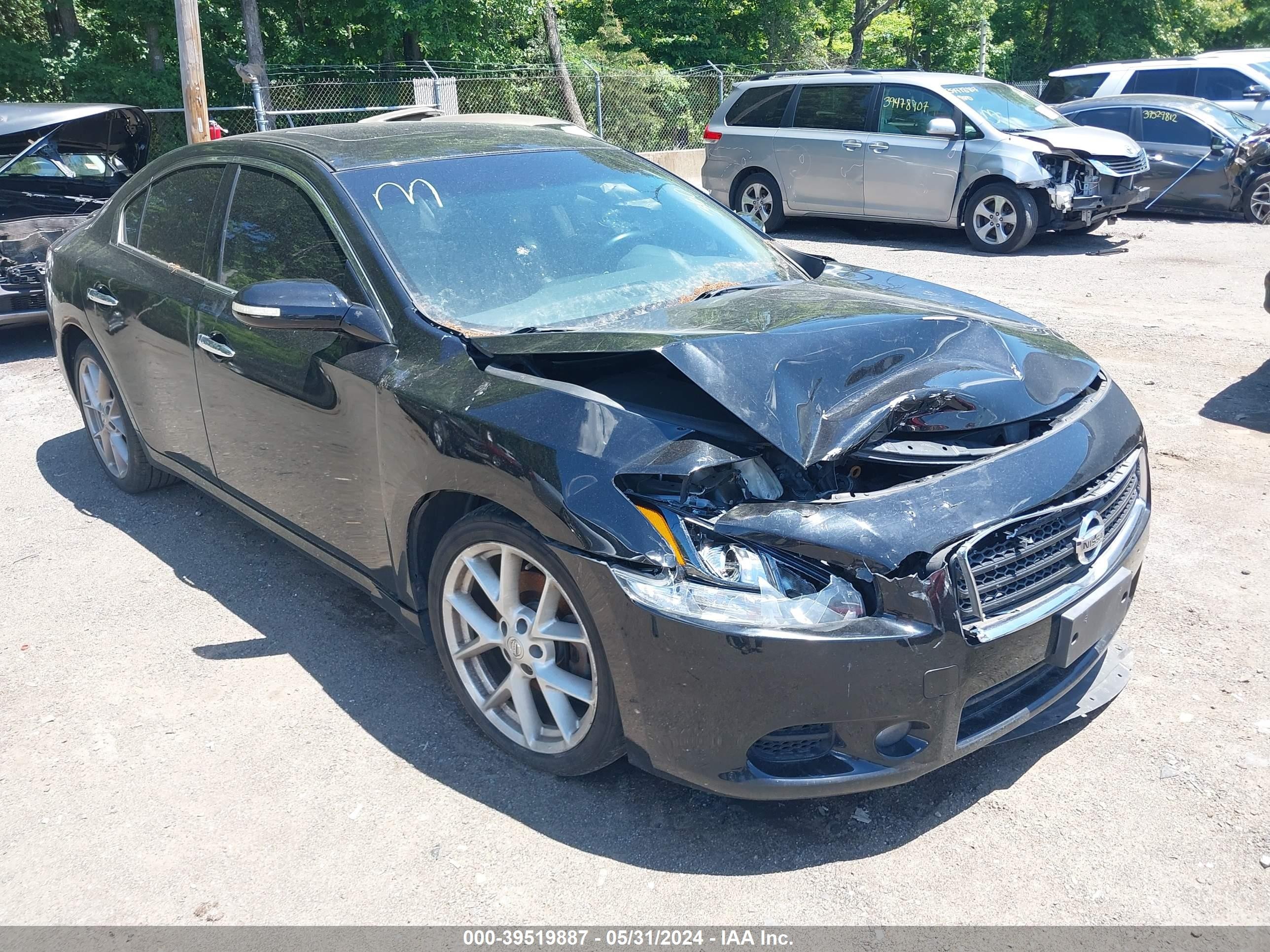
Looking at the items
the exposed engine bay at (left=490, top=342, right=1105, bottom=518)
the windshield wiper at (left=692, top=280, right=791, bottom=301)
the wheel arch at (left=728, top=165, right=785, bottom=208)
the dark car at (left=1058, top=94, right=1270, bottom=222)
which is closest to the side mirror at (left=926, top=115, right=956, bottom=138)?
the wheel arch at (left=728, top=165, right=785, bottom=208)

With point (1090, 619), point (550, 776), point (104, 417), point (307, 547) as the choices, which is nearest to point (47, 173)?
point (104, 417)

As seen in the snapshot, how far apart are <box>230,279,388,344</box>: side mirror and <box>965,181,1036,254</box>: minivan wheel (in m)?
8.97

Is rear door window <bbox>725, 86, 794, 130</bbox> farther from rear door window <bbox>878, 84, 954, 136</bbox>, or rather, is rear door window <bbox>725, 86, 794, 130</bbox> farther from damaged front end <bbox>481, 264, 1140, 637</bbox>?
damaged front end <bbox>481, 264, 1140, 637</bbox>

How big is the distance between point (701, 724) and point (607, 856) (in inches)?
20.0

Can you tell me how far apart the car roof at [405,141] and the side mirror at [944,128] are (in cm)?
741

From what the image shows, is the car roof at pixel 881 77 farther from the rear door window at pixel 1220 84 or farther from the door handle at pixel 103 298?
the door handle at pixel 103 298

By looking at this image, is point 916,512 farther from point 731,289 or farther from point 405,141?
point 405,141

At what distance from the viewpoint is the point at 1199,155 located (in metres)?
12.4

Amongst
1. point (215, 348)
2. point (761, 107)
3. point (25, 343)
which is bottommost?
point (25, 343)

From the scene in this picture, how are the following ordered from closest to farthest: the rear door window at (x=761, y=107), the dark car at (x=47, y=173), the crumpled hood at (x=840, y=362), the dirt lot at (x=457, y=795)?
1. the dirt lot at (x=457, y=795)
2. the crumpled hood at (x=840, y=362)
3. the dark car at (x=47, y=173)
4. the rear door window at (x=761, y=107)

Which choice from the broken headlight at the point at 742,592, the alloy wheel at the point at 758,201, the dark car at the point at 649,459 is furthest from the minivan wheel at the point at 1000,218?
the broken headlight at the point at 742,592

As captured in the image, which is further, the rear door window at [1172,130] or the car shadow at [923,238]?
the rear door window at [1172,130]

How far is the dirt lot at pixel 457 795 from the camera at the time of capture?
2689 mm

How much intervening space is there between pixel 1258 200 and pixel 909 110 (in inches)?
171
